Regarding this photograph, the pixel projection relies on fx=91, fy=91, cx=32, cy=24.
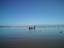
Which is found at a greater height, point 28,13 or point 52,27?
point 28,13

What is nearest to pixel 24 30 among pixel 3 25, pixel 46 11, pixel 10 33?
pixel 10 33

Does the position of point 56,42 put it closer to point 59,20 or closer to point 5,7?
point 59,20

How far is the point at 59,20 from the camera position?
129 centimetres

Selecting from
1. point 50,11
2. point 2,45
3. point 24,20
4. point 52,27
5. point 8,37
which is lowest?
point 2,45

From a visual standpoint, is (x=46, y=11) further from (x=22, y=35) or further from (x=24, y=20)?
(x=22, y=35)

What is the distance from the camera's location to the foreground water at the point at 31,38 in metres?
1.29

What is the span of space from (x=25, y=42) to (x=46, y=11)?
1.78ft

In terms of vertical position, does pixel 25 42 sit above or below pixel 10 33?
below

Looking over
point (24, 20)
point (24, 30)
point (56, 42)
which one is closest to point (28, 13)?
point (24, 20)

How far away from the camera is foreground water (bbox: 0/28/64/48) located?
4.22ft

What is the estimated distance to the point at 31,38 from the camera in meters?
1.31

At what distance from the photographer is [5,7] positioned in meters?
1.30

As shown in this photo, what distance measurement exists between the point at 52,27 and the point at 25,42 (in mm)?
443

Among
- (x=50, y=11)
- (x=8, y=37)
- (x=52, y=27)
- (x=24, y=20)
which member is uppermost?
(x=50, y=11)
